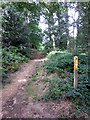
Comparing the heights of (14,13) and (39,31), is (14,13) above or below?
above

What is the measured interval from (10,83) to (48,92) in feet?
7.59

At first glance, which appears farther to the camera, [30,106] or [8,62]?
[8,62]

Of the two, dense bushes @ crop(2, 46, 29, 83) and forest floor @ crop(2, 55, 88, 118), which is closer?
forest floor @ crop(2, 55, 88, 118)

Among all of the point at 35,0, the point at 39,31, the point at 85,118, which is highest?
the point at 39,31

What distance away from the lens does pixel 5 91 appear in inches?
162

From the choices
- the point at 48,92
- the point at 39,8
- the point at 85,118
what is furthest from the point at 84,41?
the point at 85,118

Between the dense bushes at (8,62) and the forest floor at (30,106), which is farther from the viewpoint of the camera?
the dense bushes at (8,62)

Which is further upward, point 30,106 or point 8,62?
point 8,62

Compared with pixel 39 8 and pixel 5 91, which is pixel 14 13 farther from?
pixel 5 91

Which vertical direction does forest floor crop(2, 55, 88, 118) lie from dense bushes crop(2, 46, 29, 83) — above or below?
below

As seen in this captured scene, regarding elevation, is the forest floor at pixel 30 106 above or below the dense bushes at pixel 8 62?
below

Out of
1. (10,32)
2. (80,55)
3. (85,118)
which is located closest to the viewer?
(85,118)

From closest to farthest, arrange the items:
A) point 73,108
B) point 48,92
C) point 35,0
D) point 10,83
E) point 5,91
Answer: point 73,108, point 35,0, point 48,92, point 5,91, point 10,83

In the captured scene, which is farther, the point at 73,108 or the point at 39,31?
the point at 39,31
